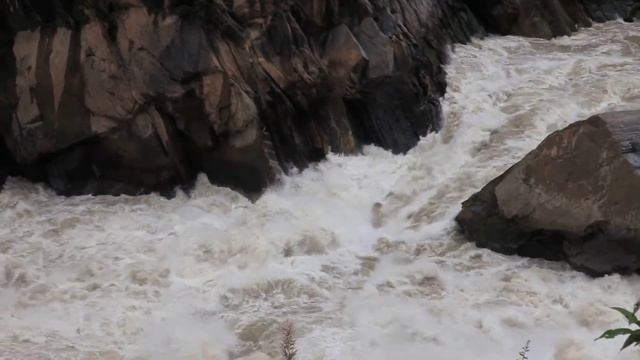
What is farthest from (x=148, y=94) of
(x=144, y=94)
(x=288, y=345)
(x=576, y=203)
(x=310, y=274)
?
(x=288, y=345)

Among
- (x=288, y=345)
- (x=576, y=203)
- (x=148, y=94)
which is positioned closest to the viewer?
(x=288, y=345)

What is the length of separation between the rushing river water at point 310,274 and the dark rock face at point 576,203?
0.75 ft

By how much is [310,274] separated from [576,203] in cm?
317

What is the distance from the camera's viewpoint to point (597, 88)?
44.7 feet

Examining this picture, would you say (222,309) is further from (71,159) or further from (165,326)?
(71,159)

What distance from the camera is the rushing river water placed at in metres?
7.64

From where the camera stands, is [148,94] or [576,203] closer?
[576,203]

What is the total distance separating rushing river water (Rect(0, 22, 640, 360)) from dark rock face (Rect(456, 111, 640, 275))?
9.0 inches

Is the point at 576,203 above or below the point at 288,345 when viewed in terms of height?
below

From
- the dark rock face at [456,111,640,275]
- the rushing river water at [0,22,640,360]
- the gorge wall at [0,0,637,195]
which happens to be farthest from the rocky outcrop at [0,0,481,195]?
the dark rock face at [456,111,640,275]

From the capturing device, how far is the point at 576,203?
8.91 metres

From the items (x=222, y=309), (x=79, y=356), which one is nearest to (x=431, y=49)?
(x=222, y=309)

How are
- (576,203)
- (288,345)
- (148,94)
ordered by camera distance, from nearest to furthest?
(288,345) < (576,203) < (148,94)

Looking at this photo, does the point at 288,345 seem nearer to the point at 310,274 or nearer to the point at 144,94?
the point at 310,274
